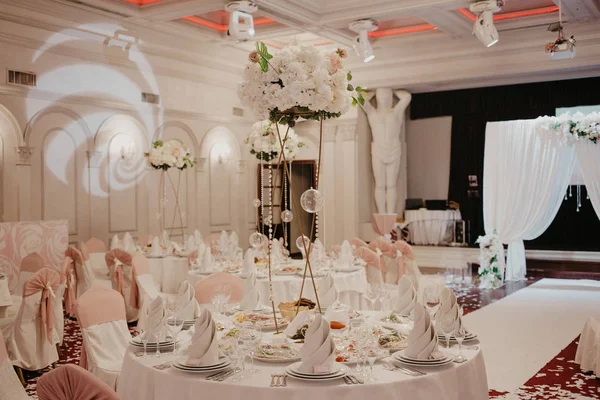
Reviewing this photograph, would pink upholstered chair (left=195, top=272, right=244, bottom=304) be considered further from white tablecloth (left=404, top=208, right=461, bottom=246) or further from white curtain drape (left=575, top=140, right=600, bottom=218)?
white tablecloth (left=404, top=208, right=461, bottom=246)

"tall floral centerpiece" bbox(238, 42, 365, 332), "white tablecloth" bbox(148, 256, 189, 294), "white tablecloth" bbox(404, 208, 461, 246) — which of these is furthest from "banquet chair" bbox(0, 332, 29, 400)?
"white tablecloth" bbox(404, 208, 461, 246)

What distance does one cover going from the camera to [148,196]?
10469 mm

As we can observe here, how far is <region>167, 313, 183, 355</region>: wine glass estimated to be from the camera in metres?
3.31

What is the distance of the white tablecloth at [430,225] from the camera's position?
13.5m

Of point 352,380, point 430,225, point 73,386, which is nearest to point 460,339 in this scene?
Result: point 352,380

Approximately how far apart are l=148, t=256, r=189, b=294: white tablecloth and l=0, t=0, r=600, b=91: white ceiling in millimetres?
3398

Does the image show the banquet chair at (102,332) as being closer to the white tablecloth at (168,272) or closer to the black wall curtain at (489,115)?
the white tablecloth at (168,272)

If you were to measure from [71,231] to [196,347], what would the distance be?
6817mm

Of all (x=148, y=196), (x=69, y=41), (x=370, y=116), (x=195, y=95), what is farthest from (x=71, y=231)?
(x=370, y=116)

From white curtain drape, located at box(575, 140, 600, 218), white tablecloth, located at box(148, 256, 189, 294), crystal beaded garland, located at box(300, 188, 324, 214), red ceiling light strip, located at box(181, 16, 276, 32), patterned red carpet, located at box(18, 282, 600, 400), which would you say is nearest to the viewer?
crystal beaded garland, located at box(300, 188, 324, 214)

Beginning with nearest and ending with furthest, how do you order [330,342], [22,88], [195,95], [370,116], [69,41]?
[330,342] < [22,88] < [69,41] < [195,95] < [370,116]

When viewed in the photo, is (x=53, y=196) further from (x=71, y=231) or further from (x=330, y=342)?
(x=330, y=342)

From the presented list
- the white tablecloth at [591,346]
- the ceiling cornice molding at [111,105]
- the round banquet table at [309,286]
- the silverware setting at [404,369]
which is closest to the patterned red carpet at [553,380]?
the white tablecloth at [591,346]

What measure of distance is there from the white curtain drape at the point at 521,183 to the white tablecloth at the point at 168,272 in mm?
5648
